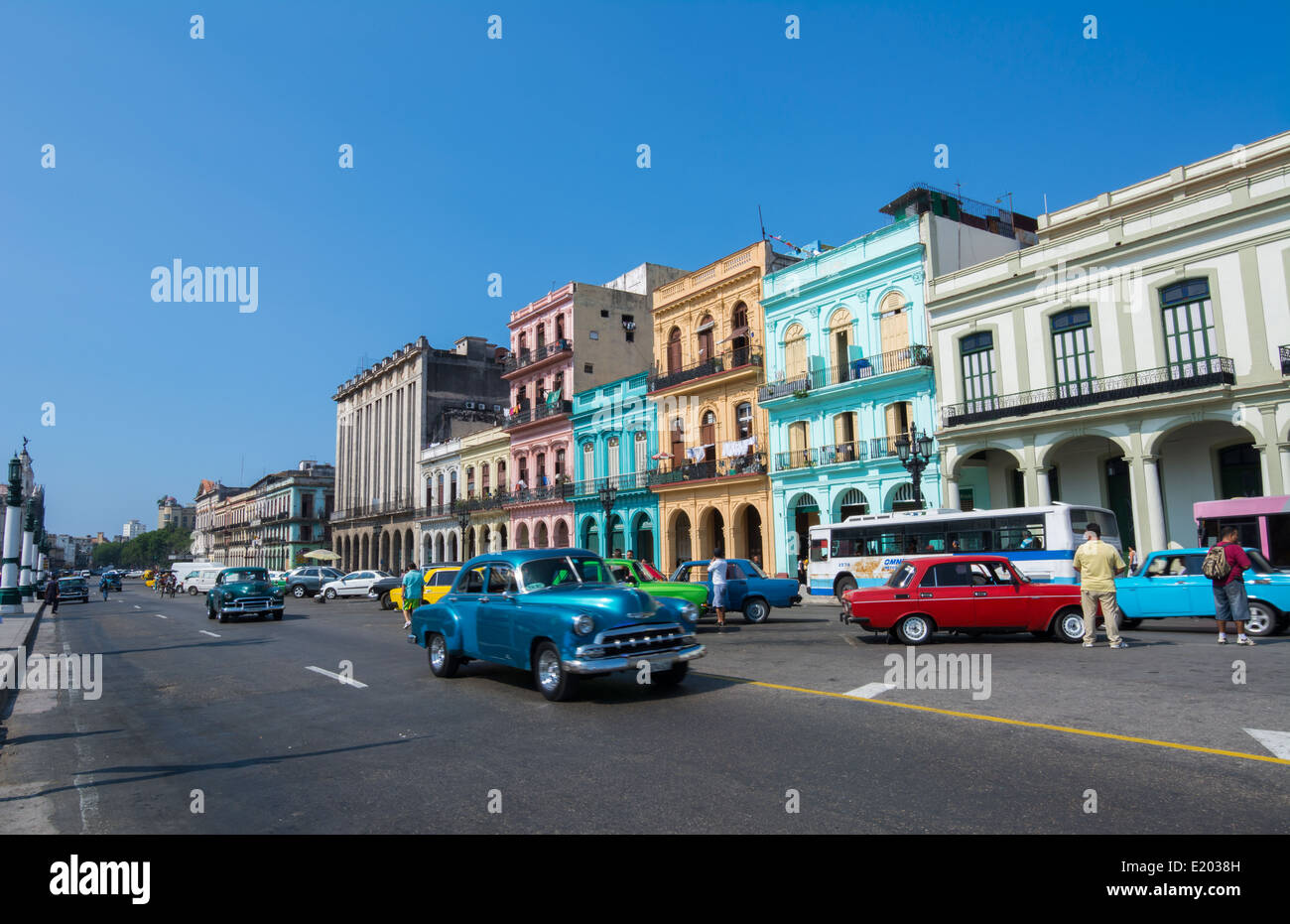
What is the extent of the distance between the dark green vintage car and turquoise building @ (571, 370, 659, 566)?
1832 cm

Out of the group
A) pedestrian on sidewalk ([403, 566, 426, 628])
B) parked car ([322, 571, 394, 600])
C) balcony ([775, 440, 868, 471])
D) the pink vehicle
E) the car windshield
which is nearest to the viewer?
the car windshield

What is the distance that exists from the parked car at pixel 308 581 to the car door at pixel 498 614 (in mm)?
36922

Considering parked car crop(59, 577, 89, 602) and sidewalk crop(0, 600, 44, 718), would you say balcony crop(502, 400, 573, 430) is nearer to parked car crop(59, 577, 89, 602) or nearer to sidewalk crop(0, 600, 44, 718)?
parked car crop(59, 577, 89, 602)

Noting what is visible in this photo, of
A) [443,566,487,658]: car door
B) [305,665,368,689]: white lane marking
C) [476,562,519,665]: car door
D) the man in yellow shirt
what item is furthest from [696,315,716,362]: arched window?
[476,562,519,665]: car door

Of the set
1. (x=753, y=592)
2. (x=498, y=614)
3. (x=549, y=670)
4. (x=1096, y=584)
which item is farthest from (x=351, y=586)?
(x=1096, y=584)

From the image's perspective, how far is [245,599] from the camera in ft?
81.0

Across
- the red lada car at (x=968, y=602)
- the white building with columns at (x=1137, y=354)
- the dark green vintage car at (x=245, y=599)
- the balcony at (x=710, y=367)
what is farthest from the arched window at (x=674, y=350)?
the red lada car at (x=968, y=602)

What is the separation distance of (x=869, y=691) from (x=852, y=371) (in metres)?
24.6

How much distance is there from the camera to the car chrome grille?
28.4 feet

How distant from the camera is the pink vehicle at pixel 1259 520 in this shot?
20188 mm

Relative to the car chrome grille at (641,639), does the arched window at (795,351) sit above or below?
above

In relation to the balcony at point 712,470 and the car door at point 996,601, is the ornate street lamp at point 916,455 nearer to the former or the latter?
the balcony at point 712,470

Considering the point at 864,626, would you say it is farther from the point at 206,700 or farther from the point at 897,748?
the point at 206,700
